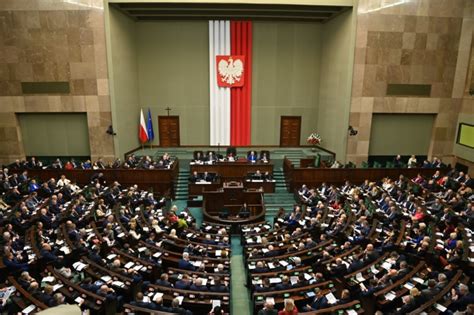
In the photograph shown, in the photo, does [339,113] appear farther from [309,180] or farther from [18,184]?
[18,184]

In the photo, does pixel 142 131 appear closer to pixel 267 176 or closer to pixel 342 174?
pixel 267 176

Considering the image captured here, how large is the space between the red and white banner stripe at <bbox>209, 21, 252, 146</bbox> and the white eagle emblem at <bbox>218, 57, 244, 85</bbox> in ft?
1.15

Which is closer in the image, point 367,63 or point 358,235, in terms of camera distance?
point 358,235

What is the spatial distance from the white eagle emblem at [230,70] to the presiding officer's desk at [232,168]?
6469 mm

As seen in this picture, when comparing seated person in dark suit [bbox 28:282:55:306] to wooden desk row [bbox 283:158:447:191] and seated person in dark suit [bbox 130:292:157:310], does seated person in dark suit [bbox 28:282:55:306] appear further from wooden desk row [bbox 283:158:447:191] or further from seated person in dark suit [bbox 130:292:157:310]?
wooden desk row [bbox 283:158:447:191]

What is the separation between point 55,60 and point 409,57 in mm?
17839

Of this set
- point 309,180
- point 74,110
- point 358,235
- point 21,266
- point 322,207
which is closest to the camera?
point 21,266

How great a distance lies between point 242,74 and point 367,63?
6.93m

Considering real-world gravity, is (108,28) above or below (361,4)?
below

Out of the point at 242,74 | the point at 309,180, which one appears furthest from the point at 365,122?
the point at 242,74

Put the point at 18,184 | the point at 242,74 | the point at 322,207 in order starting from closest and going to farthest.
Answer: the point at 322,207
the point at 18,184
the point at 242,74

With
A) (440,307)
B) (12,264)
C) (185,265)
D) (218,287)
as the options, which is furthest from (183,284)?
(440,307)

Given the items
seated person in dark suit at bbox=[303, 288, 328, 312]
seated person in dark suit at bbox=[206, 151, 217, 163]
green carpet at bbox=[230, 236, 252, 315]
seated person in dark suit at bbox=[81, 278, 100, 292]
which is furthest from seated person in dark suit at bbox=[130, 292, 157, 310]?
seated person in dark suit at bbox=[206, 151, 217, 163]

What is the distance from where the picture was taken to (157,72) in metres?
20.2
